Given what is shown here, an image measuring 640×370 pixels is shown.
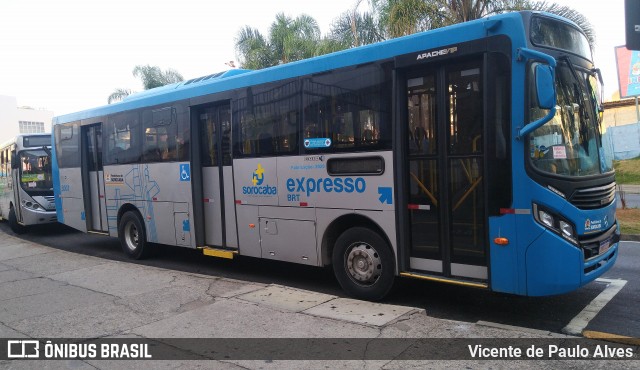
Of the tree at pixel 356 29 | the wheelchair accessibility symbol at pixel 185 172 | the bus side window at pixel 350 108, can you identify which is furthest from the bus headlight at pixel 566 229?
the tree at pixel 356 29

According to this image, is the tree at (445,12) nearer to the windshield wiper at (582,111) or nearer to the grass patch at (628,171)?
the windshield wiper at (582,111)

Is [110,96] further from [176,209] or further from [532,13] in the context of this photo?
[532,13]

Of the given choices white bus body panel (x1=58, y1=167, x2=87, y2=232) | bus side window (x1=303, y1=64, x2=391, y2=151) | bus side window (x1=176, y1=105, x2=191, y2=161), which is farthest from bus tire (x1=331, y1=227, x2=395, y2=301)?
white bus body panel (x1=58, y1=167, x2=87, y2=232)

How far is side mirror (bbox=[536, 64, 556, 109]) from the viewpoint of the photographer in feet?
15.9

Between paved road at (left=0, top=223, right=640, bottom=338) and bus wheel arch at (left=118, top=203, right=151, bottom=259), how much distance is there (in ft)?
1.03

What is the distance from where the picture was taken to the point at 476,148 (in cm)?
539

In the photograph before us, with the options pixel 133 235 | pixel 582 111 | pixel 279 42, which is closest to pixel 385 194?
pixel 582 111

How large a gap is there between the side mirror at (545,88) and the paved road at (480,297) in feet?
7.81

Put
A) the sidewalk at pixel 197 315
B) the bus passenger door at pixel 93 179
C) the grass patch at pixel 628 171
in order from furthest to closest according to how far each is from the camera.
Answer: the grass patch at pixel 628 171 < the bus passenger door at pixel 93 179 < the sidewalk at pixel 197 315

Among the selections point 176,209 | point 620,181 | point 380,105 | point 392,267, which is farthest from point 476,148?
point 620,181

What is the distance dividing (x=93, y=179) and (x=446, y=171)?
903 cm

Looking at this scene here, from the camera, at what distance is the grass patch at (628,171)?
2570 cm

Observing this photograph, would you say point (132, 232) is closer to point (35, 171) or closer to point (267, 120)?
point (267, 120)

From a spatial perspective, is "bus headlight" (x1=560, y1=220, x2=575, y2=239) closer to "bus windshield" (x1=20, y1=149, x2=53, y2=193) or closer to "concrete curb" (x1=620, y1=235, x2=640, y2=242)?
"concrete curb" (x1=620, y1=235, x2=640, y2=242)
